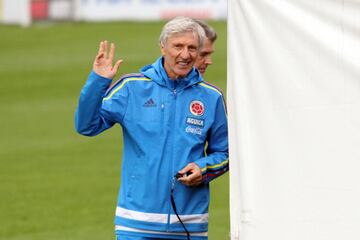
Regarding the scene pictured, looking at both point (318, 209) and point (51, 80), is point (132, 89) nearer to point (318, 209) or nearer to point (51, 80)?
point (318, 209)

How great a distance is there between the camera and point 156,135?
6102 millimetres

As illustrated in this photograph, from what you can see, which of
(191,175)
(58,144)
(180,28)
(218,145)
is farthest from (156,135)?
(58,144)

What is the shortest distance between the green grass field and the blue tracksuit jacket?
3958mm

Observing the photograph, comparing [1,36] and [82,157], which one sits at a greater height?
[1,36]

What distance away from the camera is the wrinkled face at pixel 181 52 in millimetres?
6102

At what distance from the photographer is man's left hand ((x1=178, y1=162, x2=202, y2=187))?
6008mm

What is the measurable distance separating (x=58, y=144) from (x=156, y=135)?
9.85 meters

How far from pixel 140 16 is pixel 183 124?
83.0 feet

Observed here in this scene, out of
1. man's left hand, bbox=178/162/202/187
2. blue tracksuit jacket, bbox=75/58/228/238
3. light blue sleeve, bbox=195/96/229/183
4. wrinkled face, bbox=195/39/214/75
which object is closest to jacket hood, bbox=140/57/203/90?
blue tracksuit jacket, bbox=75/58/228/238

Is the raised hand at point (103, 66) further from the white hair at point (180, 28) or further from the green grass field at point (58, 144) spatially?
the green grass field at point (58, 144)

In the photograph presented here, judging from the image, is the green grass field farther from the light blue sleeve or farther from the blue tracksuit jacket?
the blue tracksuit jacket

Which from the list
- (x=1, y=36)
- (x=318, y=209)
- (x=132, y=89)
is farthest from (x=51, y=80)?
(x=318, y=209)

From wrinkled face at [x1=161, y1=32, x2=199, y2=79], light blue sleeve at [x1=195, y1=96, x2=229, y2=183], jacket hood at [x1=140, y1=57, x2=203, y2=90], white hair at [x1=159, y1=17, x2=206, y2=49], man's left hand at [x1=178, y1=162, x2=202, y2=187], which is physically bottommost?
man's left hand at [x1=178, y1=162, x2=202, y2=187]

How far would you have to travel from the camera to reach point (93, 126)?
616 cm
